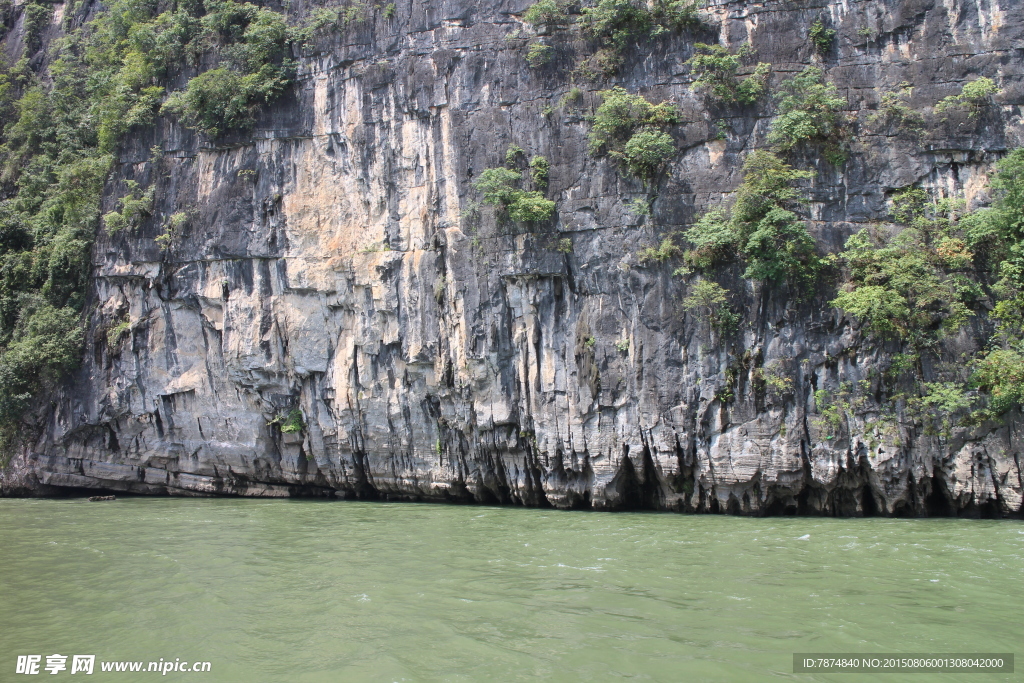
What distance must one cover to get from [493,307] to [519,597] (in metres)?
7.52

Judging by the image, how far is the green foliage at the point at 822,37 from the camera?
1344cm

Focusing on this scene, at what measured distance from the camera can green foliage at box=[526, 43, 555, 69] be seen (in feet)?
48.6

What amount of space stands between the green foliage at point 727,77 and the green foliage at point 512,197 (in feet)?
12.9

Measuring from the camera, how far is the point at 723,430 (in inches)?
495

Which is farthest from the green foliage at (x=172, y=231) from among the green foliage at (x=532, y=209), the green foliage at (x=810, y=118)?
the green foliage at (x=810, y=118)

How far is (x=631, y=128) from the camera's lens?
14016 millimetres

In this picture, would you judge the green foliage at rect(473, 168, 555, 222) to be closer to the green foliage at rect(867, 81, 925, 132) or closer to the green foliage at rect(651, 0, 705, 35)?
the green foliage at rect(651, 0, 705, 35)

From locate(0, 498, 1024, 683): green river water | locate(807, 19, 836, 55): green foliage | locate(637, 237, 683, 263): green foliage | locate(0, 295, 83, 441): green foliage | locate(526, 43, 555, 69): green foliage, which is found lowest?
locate(0, 498, 1024, 683): green river water

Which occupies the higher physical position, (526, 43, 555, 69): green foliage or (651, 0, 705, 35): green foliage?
(651, 0, 705, 35): green foliage

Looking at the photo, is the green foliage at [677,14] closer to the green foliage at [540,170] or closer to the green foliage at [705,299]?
the green foliage at [540,170]

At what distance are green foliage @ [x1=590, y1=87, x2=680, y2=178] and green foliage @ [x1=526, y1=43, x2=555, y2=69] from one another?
1.71m

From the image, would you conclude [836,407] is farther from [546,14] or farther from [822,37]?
Result: [546,14]

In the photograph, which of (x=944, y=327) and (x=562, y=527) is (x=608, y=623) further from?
(x=944, y=327)

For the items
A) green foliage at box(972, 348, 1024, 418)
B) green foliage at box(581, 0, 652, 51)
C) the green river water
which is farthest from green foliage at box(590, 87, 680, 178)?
the green river water
